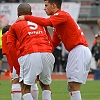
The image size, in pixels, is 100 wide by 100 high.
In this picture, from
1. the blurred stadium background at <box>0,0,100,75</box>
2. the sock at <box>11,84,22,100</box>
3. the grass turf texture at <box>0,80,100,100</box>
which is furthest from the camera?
the blurred stadium background at <box>0,0,100,75</box>

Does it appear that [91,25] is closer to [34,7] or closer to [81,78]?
[34,7]

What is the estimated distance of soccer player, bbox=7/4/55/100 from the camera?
9648 mm

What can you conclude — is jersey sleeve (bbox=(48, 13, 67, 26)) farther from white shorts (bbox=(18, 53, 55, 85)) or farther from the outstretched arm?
white shorts (bbox=(18, 53, 55, 85))

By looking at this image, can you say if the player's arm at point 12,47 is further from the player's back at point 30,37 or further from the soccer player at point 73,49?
the soccer player at point 73,49

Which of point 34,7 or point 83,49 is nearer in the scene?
point 83,49

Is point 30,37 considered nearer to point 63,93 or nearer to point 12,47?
point 12,47

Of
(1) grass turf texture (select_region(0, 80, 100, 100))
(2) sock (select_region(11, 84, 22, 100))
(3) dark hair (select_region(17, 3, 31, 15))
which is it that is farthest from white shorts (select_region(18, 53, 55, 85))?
(1) grass turf texture (select_region(0, 80, 100, 100))

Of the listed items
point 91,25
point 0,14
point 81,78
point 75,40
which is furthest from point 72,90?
point 91,25

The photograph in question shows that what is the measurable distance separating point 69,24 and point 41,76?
1.10 meters

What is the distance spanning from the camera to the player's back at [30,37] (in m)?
9.71

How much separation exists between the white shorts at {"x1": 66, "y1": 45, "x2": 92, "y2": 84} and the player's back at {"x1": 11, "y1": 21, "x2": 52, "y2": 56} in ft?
1.59

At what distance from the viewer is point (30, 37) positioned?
9727mm

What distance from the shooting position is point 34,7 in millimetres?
36906

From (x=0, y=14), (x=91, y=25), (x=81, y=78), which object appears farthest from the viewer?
(x=91, y=25)
